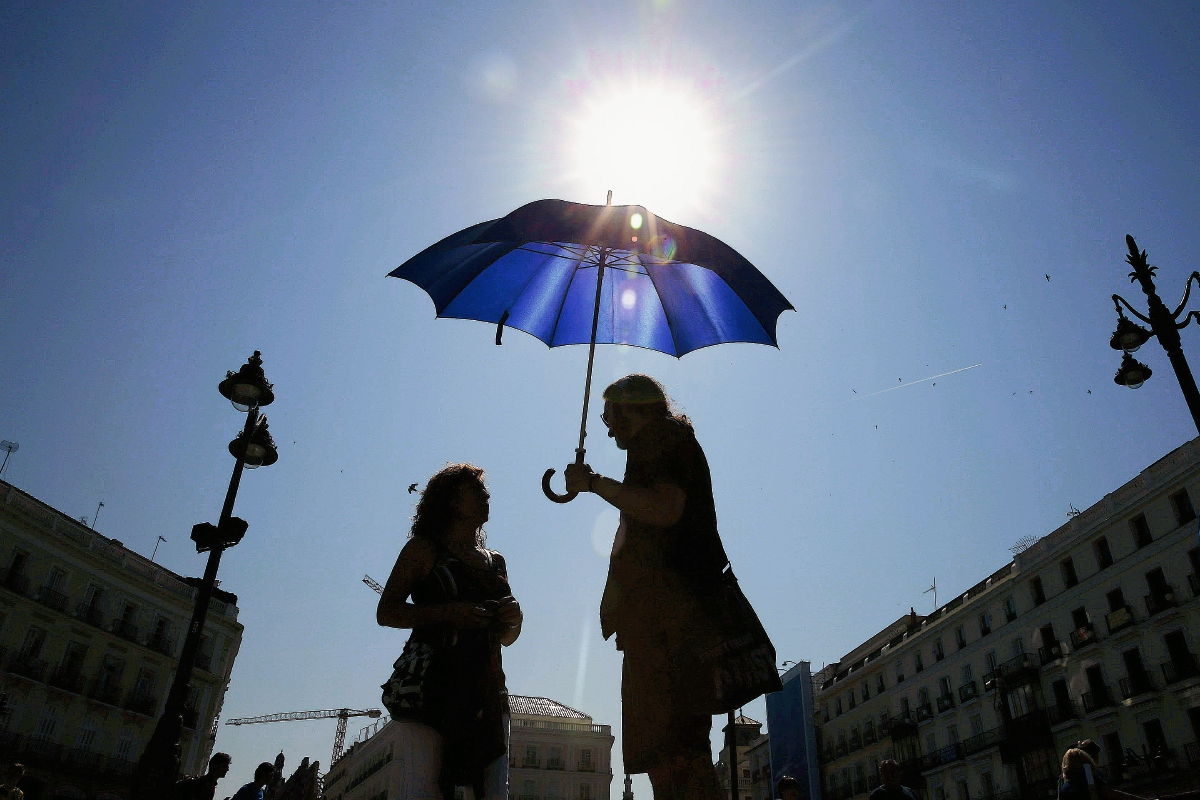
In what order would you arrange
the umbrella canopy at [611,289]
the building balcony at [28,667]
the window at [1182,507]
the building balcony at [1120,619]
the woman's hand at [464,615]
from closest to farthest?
the woman's hand at [464,615]
the umbrella canopy at [611,289]
the window at [1182,507]
the building balcony at [28,667]
the building balcony at [1120,619]

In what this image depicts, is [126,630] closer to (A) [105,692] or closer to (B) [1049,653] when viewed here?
(A) [105,692]

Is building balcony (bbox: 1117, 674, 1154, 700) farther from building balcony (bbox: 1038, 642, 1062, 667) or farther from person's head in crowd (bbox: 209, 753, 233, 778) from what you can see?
person's head in crowd (bbox: 209, 753, 233, 778)

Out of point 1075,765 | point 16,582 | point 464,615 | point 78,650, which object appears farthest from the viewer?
point 78,650

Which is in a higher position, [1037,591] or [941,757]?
[1037,591]

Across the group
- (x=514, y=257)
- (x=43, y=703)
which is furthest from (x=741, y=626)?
(x=43, y=703)

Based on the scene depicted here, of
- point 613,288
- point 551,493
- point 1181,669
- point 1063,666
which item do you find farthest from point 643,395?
point 1063,666

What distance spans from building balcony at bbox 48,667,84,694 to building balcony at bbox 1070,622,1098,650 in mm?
41016

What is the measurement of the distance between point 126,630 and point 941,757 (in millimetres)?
40198

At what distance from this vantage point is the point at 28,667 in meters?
27.9

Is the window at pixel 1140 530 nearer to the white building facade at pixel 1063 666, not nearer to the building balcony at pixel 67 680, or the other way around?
the white building facade at pixel 1063 666

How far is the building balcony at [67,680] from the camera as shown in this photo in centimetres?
2881

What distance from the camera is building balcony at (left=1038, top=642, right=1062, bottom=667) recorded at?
104 feet

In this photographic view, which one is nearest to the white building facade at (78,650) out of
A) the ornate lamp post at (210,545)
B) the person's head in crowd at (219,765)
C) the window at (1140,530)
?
the person's head in crowd at (219,765)

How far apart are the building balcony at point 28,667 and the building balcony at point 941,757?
134ft
